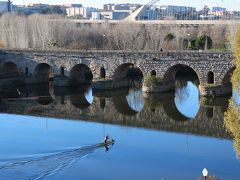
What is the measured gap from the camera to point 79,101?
3828 centimetres

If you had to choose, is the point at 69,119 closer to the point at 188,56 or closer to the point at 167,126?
the point at 167,126

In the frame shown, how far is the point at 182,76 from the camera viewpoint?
5022cm

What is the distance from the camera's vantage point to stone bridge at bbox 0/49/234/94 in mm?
38125

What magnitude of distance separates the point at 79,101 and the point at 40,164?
1677 cm

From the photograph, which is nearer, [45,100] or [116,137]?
[116,137]

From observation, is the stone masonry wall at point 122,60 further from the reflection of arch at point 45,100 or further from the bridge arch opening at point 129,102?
the reflection of arch at point 45,100

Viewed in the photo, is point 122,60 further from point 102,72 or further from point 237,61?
point 237,61

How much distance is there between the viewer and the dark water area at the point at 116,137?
2108 centimetres

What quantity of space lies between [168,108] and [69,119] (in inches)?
289

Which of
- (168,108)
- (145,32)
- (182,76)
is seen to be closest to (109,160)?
(168,108)

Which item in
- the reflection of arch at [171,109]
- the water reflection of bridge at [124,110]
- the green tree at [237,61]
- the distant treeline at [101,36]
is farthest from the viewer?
the distant treeline at [101,36]

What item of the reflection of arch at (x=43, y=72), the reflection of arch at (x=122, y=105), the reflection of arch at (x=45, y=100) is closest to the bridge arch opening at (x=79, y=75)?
the reflection of arch at (x=43, y=72)

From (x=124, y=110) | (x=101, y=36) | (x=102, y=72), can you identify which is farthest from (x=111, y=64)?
(x=101, y=36)

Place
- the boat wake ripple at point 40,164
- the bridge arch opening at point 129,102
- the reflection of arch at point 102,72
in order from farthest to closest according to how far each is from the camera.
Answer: the reflection of arch at point 102,72
the bridge arch opening at point 129,102
the boat wake ripple at point 40,164
